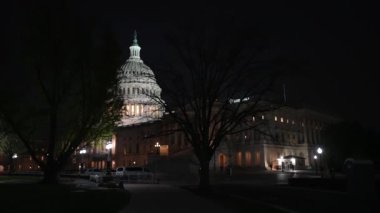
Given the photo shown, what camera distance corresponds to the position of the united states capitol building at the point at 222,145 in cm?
8306

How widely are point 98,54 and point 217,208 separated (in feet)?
75.3

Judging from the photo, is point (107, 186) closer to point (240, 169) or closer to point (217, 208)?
point (217, 208)

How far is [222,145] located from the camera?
94.7 meters

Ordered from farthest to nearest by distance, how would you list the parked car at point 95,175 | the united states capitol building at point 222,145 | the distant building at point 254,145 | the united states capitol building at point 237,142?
the distant building at point 254,145
the united states capitol building at point 237,142
the united states capitol building at point 222,145
the parked car at point 95,175

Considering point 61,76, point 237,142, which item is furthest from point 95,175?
point 237,142

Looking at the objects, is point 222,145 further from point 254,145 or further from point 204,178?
point 204,178

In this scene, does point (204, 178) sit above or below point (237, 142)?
below

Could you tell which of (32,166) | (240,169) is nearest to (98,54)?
(240,169)

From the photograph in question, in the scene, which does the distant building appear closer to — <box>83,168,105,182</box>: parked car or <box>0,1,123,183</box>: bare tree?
<box>83,168,105,182</box>: parked car

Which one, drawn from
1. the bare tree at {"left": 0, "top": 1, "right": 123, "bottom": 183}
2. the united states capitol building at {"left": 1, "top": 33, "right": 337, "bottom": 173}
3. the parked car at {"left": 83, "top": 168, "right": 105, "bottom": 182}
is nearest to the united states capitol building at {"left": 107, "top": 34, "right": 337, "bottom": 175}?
the united states capitol building at {"left": 1, "top": 33, "right": 337, "bottom": 173}

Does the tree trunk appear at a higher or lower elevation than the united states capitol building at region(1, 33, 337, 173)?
lower

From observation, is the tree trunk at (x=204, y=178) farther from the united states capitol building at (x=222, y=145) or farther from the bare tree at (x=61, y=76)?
the united states capitol building at (x=222, y=145)

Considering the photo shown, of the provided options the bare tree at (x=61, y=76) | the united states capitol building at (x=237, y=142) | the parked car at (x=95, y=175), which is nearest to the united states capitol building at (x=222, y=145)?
the united states capitol building at (x=237, y=142)

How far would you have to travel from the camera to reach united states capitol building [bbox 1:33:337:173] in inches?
3270
